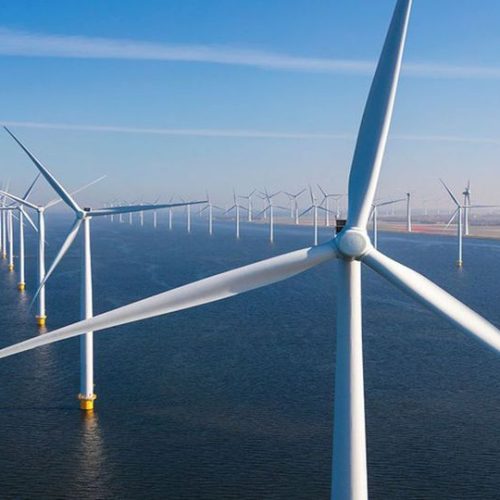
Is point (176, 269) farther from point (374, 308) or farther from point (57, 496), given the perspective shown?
point (57, 496)

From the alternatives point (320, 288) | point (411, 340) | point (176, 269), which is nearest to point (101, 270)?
point (176, 269)

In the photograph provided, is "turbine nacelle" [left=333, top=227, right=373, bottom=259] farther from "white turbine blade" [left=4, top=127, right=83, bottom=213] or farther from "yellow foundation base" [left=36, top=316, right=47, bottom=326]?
"yellow foundation base" [left=36, top=316, right=47, bottom=326]

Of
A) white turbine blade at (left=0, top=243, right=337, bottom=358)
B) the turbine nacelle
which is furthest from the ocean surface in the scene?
the turbine nacelle

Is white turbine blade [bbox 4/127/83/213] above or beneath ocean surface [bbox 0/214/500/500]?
above

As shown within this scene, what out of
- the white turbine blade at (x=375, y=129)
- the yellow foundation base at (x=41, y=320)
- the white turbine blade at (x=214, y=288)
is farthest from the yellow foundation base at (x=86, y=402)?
the yellow foundation base at (x=41, y=320)

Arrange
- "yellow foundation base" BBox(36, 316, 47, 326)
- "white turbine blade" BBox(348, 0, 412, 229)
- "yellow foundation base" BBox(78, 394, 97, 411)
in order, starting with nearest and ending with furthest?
1. "white turbine blade" BBox(348, 0, 412, 229)
2. "yellow foundation base" BBox(78, 394, 97, 411)
3. "yellow foundation base" BBox(36, 316, 47, 326)

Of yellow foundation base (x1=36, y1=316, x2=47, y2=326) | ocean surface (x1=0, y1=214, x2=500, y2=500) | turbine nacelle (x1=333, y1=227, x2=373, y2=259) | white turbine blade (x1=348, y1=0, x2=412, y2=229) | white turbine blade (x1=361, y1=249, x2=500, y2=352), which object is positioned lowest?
ocean surface (x1=0, y1=214, x2=500, y2=500)

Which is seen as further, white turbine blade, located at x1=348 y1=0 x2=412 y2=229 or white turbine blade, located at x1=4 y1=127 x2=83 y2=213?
white turbine blade, located at x1=4 y1=127 x2=83 y2=213
